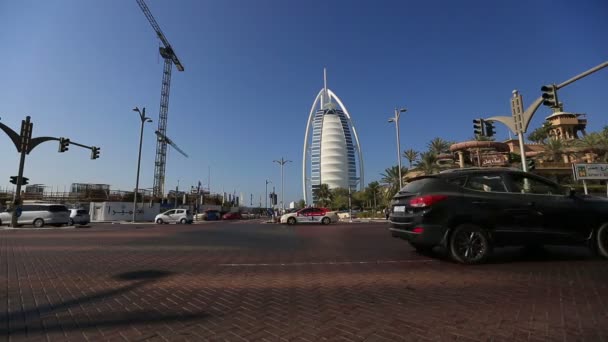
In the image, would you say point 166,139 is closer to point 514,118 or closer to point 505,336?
point 514,118

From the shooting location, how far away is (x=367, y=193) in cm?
8194

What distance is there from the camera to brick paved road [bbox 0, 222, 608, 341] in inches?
114

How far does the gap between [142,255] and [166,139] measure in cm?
9124

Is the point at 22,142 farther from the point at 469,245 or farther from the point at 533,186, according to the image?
the point at 533,186

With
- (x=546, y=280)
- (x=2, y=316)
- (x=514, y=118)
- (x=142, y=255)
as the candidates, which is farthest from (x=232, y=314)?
(x=514, y=118)

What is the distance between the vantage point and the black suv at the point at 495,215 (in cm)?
570

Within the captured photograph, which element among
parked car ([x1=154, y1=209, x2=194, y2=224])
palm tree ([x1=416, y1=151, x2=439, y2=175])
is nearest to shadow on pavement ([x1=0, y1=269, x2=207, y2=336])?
parked car ([x1=154, y1=209, x2=194, y2=224])

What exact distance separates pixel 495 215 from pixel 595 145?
164ft

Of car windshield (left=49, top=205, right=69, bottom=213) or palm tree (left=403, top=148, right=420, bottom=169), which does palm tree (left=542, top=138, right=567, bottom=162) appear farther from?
car windshield (left=49, top=205, right=69, bottom=213)

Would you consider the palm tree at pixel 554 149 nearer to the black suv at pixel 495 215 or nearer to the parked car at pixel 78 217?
the black suv at pixel 495 215

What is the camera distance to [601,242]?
5.98 meters

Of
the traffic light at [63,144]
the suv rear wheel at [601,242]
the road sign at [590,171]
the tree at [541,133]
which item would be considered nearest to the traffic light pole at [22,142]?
the traffic light at [63,144]

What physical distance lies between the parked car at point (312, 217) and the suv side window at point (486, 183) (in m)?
22.8

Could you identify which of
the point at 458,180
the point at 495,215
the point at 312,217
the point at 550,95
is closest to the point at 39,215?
the point at 312,217
